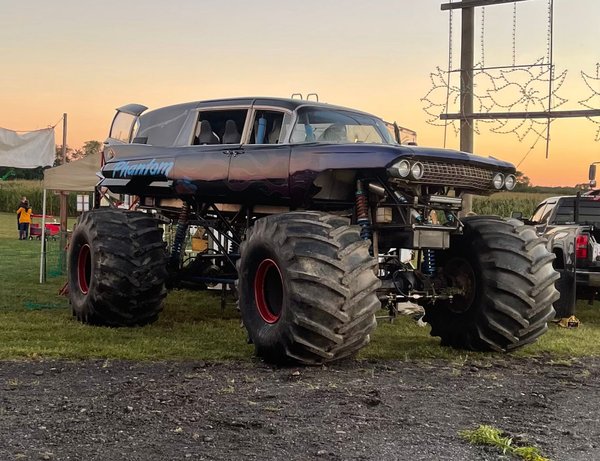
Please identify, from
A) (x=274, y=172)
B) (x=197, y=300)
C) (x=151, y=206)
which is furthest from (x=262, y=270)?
(x=197, y=300)

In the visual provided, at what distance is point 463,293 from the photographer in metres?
8.05

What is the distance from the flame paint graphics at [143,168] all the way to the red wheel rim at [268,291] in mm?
2183

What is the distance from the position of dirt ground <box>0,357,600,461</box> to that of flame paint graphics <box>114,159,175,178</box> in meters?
2.75

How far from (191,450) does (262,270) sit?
3.15 metres

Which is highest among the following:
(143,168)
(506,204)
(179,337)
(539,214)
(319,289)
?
(506,204)

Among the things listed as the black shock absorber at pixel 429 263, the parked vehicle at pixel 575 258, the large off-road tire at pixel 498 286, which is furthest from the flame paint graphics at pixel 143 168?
the parked vehicle at pixel 575 258

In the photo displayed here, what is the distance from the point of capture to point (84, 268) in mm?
10117

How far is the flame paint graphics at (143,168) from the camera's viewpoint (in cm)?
902

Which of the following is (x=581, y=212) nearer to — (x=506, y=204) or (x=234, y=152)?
(x=234, y=152)

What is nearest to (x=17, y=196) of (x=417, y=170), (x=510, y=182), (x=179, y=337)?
(x=179, y=337)

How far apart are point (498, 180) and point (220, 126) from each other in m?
3.15

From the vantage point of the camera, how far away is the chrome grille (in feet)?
23.6

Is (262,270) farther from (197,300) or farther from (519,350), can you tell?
(197,300)

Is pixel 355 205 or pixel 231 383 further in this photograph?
pixel 355 205
